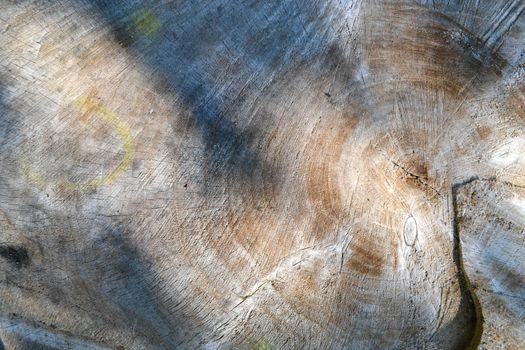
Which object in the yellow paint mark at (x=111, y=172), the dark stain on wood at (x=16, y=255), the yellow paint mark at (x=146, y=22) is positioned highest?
the yellow paint mark at (x=146, y=22)

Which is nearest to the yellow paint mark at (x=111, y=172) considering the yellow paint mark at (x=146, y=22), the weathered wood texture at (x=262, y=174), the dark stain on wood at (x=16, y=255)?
the weathered wood texture at (x=262, y=174)

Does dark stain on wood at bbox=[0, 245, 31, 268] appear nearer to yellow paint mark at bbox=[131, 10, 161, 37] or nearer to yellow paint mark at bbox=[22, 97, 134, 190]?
yellow paint mark at bbox=[22, 97, 134, 190]

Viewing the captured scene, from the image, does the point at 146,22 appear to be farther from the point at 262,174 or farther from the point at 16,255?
the point at 16,255

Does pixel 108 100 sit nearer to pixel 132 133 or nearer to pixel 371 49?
pixel 132 133

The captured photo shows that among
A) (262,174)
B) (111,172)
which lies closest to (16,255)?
(111,172)

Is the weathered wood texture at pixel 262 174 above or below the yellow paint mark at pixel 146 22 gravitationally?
below

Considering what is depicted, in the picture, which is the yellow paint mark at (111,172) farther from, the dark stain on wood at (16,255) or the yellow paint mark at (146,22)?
the yellow paint mark at (146,22)
